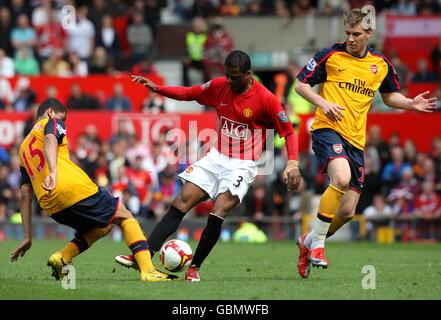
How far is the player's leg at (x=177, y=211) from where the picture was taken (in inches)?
475

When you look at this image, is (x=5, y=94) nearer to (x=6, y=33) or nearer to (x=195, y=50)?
(x=6, y=33)

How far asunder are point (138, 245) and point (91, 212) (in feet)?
1.81

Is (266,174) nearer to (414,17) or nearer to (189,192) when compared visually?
(414,17)

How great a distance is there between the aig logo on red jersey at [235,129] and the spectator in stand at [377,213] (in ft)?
34.5

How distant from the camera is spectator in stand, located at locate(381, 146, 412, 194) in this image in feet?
76.3

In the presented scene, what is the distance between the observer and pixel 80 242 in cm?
1188

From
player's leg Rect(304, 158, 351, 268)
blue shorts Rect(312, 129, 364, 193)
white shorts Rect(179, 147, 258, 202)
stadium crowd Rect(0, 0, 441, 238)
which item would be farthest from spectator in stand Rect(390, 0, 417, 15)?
white shorts Rect(179, 147, 258, 202)

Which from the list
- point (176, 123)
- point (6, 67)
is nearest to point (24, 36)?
point (6, 67)

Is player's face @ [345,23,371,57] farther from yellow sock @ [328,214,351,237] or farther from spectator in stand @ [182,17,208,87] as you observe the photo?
spectator in stand @ [182,17,208,87]

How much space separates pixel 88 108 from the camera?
80.3ft

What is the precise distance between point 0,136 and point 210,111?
4252 millimetres

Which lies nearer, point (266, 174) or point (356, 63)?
point (356, 63)

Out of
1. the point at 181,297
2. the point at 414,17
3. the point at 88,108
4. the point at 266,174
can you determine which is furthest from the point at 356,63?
the point at 414,17

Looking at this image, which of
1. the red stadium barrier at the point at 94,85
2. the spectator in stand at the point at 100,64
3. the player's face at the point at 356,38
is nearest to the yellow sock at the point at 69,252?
the player's face at the point at 356,38
